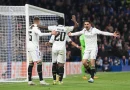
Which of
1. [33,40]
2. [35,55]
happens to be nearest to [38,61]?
[35,55]

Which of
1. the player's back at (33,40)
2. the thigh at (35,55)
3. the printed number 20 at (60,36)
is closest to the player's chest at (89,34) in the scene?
the printed number 20 at (60,36)

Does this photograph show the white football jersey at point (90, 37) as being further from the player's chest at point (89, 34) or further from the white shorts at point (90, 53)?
the white shorts at point (90, 53)

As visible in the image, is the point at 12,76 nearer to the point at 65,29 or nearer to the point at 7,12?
the point at 7,12

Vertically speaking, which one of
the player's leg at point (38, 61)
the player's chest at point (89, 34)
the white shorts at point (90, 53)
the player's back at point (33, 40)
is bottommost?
the player's leg at point (38, 61)

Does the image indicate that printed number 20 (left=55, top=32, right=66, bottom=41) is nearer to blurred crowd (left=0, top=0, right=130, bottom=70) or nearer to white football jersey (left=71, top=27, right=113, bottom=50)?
white football jersey (left=71, top=27, right=113, bottom=50)

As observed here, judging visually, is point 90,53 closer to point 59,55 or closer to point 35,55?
point 59,55

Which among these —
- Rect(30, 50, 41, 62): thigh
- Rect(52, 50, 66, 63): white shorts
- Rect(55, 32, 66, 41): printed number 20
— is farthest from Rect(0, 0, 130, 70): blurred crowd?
Rect(30, 50, 41, 62): thigh

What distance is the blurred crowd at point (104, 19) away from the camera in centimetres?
3331

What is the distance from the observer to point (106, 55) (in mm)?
33250

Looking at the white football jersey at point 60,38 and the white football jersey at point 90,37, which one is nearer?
the white football jersey at point 60,38

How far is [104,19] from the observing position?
3728cm

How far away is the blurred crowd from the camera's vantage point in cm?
3331

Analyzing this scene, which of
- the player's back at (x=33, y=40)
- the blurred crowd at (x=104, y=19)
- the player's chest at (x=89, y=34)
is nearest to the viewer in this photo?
the player's back at (x=33, y=40)

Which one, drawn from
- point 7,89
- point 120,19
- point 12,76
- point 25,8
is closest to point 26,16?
point 25,8
